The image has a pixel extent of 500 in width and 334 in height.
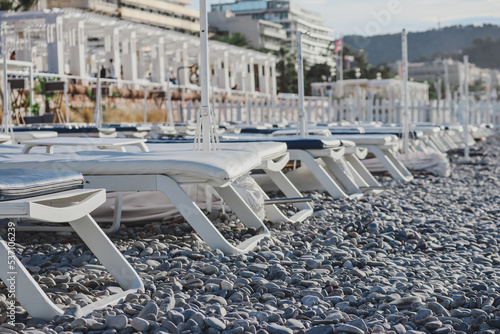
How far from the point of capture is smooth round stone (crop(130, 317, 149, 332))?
2.50 m

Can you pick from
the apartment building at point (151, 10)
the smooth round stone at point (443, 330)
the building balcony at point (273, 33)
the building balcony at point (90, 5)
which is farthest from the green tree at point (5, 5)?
the building balcony at point (273, 33)

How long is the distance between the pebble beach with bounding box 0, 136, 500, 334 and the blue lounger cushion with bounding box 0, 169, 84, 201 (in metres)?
0.46

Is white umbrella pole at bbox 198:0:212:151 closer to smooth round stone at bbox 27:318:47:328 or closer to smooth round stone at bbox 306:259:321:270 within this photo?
smooth round stone at bbox 306:259:321:270

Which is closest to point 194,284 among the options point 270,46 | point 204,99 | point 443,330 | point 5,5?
point 443,330

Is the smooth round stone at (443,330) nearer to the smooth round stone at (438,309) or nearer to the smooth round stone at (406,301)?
the smooth round stone at (438,309)

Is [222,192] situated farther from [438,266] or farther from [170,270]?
[438,266]

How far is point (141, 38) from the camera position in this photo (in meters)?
26.2

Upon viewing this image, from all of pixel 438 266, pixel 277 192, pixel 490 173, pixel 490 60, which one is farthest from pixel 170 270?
pixel 490 60

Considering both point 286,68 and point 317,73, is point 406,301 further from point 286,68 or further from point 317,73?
point 286,68

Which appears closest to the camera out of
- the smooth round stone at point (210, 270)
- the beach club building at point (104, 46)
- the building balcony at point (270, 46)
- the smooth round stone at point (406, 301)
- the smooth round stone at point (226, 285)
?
the smooth round stone at point (406, 301)

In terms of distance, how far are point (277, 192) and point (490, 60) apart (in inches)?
5882

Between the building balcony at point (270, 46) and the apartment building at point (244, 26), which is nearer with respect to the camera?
the apartment building at point (244, 26)

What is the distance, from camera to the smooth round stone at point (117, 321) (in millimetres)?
2533

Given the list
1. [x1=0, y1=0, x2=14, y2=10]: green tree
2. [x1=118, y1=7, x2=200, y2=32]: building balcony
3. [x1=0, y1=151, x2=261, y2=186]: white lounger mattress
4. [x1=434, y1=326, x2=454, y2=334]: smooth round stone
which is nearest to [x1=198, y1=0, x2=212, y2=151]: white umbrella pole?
[x1=0, y1=151, x2=261, y2=186]: white lounger mattress
